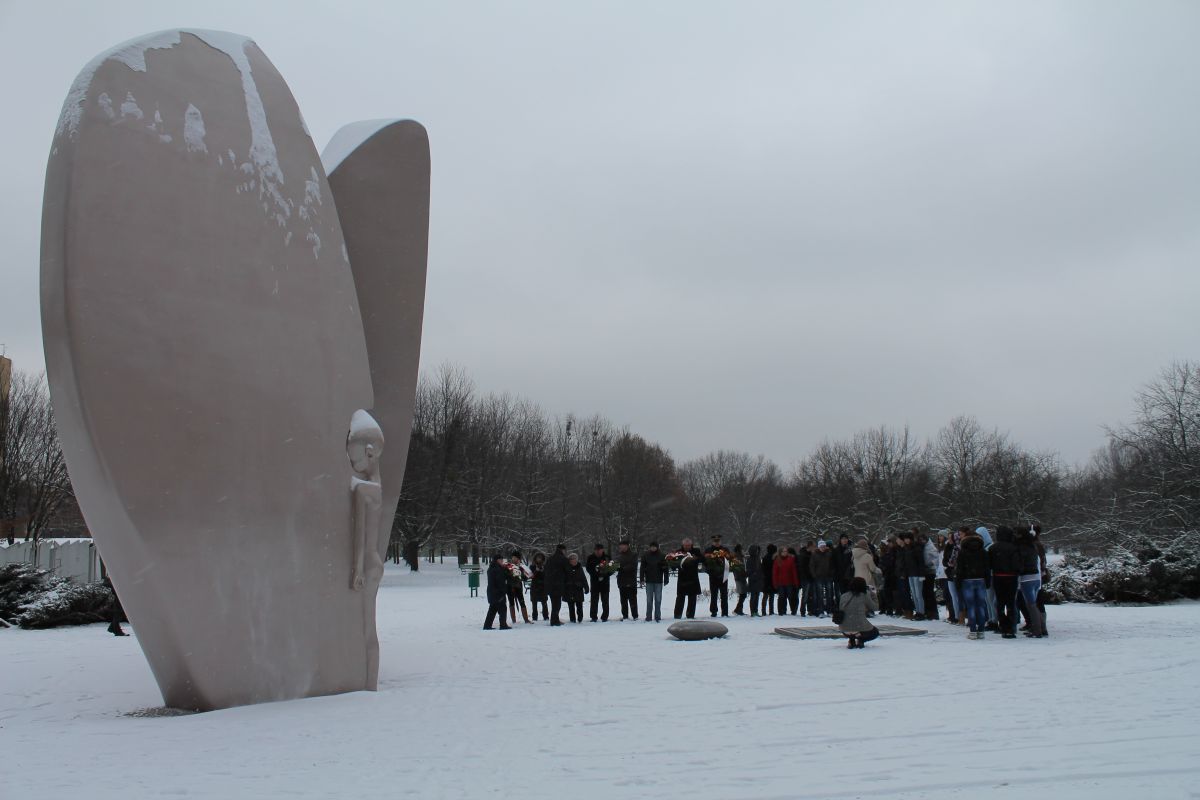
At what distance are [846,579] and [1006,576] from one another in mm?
3959

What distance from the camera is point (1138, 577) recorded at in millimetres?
17359

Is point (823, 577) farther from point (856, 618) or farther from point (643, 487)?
point (643, 487)

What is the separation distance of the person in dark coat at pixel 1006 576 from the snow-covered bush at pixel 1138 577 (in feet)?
19.6

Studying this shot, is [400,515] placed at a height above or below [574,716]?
above

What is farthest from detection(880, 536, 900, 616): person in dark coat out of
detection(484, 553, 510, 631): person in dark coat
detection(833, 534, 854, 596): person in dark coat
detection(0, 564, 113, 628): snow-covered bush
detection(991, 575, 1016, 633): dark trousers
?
detection(0, 564, 113, 628): snow-covered bush

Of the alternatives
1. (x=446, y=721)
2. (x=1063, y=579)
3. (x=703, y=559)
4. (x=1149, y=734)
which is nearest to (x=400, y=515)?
(x=703, y=559)

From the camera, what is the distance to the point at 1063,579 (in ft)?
61.1

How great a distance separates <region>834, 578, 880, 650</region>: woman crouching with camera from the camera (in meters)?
11.9

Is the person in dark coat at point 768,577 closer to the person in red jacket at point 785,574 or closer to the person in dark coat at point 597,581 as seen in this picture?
the person in red jacket at point 785,574

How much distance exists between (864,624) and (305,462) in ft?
24.6

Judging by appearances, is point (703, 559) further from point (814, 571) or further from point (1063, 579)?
point (1063, 579)

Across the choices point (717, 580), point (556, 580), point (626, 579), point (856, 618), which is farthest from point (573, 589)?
point (856, 618)

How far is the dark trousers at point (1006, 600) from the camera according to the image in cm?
1228

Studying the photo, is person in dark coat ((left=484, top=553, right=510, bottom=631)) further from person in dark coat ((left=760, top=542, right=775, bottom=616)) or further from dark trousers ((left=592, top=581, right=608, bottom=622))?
person in dark coat ((left=760, top=542, right=775, bottom=616))
